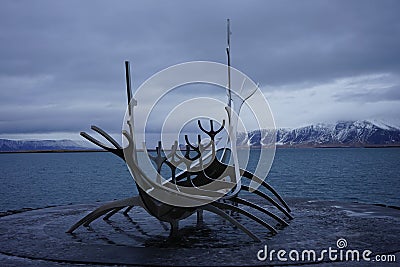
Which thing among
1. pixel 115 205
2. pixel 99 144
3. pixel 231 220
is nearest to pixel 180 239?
pixel 231 220

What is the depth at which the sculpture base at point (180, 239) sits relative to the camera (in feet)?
39.6

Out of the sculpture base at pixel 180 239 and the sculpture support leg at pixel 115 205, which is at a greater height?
the sculpture support leg at pixel 115 205

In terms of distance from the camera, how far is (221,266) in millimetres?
11203

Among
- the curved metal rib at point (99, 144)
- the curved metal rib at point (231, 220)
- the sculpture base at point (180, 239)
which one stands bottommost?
the sculpture base at point (180, 239)

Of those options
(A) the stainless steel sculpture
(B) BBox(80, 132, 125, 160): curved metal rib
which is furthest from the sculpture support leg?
(B) BBox(80, 132, 125, 160): curved metal rib

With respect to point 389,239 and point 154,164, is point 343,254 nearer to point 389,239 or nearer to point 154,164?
point 389,239

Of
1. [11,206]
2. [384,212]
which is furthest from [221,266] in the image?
[11,206]

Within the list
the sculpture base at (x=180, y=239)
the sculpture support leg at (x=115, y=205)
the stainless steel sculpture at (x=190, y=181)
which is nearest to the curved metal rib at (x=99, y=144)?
the stainless steel sculpture at (x=190, y=181)

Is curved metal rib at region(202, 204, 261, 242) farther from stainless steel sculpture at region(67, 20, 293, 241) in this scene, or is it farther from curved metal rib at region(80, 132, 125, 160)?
curved metal rib at region(80, 132, 125, 160)

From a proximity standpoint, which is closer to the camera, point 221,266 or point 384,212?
point 221,266

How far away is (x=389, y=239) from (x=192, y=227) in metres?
6.33

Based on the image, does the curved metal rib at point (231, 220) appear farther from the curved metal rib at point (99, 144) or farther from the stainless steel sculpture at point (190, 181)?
the curved metal rib at point (99, 144)

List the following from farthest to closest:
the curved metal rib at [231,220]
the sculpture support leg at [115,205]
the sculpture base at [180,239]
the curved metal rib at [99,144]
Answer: the sculpture support leg at [115,205]
the curved metal rib at [231,220]
the curved metal rib at [99,144]
the sculpture base at [180,239]

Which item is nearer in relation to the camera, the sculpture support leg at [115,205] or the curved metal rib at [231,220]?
the curved metal rib at [231,220]
